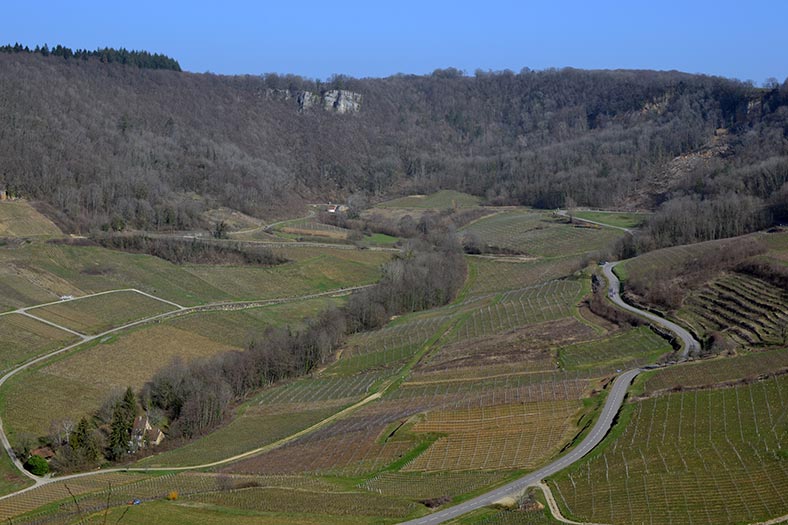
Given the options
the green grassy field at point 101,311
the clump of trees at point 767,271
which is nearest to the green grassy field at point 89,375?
the green grassy field at point 101,311

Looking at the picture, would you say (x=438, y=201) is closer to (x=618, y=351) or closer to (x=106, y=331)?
(x=106, y=331)

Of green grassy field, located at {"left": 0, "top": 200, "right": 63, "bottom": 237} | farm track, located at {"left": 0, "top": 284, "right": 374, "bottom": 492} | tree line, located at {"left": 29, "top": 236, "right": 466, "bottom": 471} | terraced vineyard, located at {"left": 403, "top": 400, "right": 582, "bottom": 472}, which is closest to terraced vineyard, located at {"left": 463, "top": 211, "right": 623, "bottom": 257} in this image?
tree line, located at {"left": 29, "top": 236, "right": 466, "bottom": 471}

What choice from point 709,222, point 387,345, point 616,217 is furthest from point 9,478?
point 616,217

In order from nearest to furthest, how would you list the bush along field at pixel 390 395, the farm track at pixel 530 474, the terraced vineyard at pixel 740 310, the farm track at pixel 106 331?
the farm track at pixel 530 474 → the bush along field at pixel 390 395 → the farm track at pixel 106 331 → the terraced vineyard at pixel 740 310

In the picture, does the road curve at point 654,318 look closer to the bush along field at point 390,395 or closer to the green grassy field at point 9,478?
the bush along field at point 390,395

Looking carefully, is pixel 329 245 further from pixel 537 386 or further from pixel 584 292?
pixel 537 386

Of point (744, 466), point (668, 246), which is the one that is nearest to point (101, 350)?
point (744, 466)
